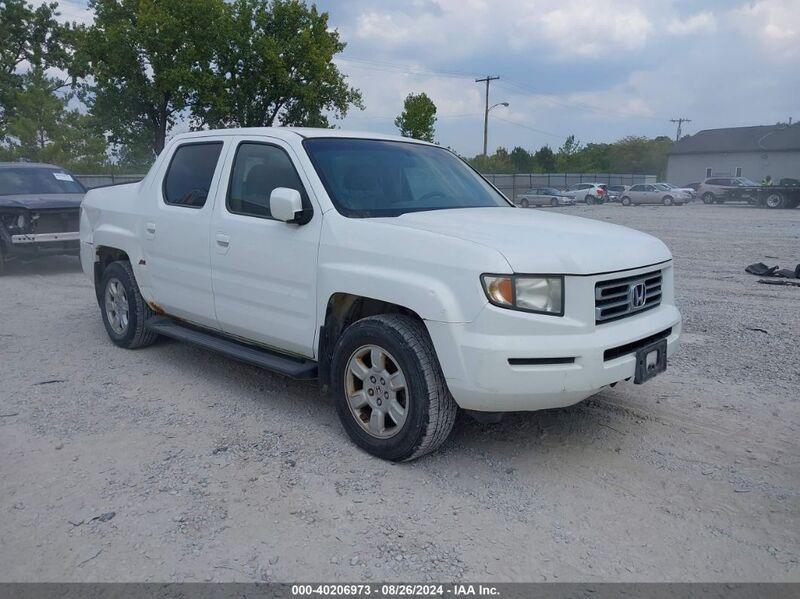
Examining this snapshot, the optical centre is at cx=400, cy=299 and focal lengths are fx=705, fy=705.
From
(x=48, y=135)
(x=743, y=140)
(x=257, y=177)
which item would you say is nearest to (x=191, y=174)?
(x=257, y=177)

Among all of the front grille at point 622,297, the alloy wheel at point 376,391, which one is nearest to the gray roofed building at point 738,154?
the front grille at point 622,297

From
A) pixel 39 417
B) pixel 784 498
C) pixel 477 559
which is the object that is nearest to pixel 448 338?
pixel 477 559

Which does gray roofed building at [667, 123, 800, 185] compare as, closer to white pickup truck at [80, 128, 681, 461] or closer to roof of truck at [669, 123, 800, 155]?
roof of truck at [669, 123, 800, 155]

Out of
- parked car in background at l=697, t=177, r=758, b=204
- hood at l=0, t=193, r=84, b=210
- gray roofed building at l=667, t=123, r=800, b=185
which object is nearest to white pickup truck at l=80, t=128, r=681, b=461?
hood at l=0, t=193, r=84, b=210

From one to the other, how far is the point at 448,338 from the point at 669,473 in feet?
4.82

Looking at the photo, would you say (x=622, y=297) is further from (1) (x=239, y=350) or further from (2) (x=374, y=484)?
(1) (x=239, y=350)

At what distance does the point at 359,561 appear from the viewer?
10.0 feet

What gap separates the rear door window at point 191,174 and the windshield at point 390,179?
1.03 m

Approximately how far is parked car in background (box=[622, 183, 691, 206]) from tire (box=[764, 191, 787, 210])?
6056 mm

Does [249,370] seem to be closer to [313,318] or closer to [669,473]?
[313,318]

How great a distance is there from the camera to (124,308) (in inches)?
250


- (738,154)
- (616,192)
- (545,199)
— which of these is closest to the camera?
(545,199)

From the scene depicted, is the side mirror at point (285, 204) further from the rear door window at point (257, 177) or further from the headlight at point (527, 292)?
the headlight at point (527, 292)

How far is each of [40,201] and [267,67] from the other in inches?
652
